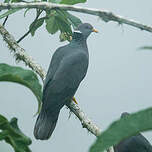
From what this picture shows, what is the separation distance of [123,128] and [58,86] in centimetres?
158

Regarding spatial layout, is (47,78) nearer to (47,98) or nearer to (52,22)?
(47,98)

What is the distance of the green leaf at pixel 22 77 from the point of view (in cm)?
77

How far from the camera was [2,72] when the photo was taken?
847 millimetres

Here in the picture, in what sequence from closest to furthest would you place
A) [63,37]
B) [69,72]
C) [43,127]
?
[43,127] → [69,72] → [63,37]

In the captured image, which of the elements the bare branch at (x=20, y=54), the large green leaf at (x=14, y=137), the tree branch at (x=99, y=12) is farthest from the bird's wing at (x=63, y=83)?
the large green leaf at (x=14, y=137)

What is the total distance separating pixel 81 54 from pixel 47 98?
17.9 inches

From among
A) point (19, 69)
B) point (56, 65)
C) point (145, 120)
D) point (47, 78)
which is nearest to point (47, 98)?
point (47, 78)

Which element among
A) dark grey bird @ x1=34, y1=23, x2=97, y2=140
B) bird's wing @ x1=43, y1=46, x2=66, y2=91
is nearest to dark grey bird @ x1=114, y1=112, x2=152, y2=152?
dark grey bird @ x1=34, y1=23, x2=97, y2=140

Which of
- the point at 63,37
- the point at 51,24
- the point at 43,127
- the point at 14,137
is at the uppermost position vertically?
the point at 14,137

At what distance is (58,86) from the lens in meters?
2.07

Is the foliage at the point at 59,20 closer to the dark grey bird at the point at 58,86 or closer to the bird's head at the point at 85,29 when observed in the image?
the dark grey bird at the point at 58,86

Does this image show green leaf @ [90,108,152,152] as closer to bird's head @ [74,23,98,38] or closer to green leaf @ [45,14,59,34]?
green leaf @ [45,14,59,34]

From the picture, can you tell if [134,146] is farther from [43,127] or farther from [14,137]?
[14,137]

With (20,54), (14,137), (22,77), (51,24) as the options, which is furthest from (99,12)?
(51,24)
